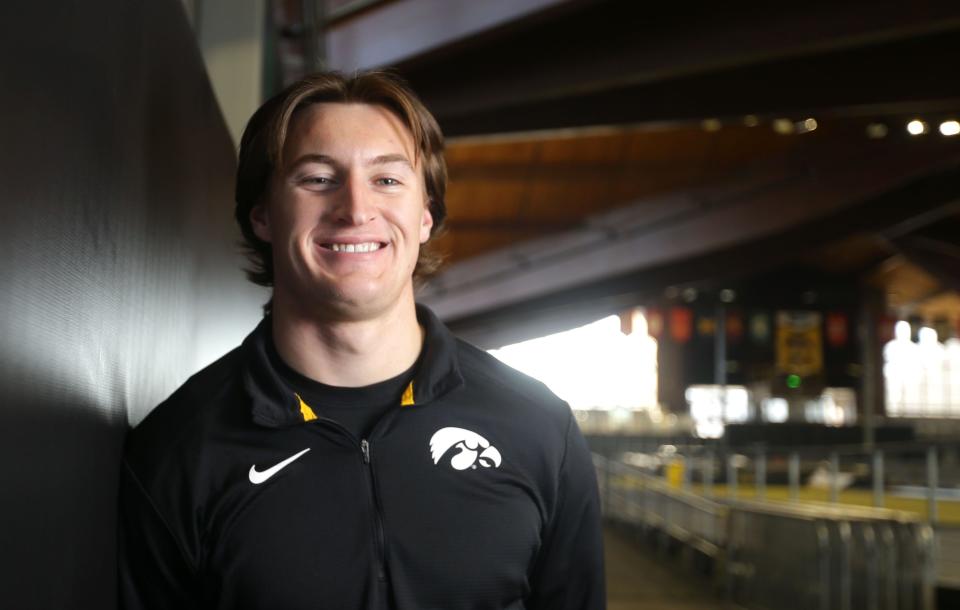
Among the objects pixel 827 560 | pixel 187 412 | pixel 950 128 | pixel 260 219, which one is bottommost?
pixel 827 560

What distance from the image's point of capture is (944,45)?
9.84 m

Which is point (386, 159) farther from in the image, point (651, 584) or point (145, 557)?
point (651, 584)

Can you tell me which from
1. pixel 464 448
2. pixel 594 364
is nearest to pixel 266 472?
pixel 464 448

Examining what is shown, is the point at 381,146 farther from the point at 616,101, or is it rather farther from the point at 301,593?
the point at 616,101

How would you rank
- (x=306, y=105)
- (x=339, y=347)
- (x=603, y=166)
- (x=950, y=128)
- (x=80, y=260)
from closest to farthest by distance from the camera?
(x=80, y=260), (x=339, y=347), (x=306, y=105), (x=950, y=128), (x=603, y=166)

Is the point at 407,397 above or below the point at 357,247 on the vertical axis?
below

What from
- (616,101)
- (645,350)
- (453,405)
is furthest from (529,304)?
(453,405)

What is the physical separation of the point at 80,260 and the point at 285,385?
66 centimetres

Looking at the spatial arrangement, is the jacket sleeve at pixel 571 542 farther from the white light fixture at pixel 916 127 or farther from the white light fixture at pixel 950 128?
the white light fixture at pixel 916 127

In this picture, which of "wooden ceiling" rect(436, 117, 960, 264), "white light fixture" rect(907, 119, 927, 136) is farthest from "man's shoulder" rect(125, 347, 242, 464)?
"wooden ceiling" rect(436, 117, 960, 264)

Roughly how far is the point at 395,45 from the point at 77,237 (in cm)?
783

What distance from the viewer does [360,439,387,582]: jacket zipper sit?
203 centimetres

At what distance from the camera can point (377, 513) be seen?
207 centimetres

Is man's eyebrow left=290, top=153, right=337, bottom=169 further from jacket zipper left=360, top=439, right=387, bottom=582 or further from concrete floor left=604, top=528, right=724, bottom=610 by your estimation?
concrete floor left=604, top=528, right=724, bottom=610
